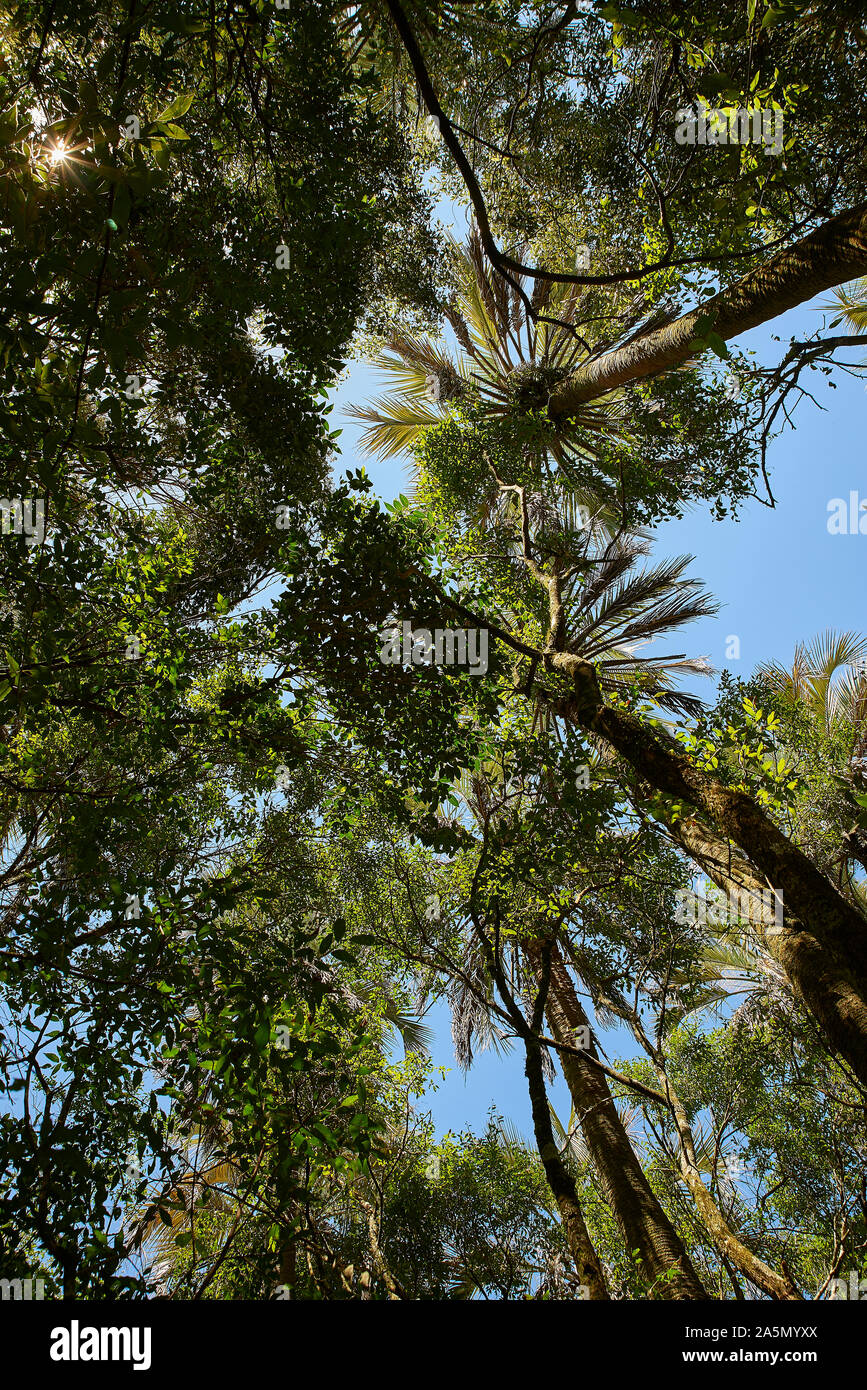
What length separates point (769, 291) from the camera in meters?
5.94

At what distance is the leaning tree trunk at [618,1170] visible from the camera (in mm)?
6250

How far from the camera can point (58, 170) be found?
2.86 m

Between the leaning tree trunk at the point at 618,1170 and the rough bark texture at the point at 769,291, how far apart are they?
6.90 metres

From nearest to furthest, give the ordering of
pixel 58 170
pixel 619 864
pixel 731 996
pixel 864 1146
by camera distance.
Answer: pixel 58 170 → pixel 619 864 → pixel 864 1146 → pixel 731 996

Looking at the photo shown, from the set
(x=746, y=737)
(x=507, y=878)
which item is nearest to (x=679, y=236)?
(x=746, y=737)

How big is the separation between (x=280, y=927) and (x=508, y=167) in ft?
33.8

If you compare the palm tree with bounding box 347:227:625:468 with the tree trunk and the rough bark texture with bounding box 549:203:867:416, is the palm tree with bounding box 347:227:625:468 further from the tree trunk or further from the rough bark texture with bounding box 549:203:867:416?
the tree trunk

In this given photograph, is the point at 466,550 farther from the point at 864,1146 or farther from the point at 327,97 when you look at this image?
the point at 864,1146

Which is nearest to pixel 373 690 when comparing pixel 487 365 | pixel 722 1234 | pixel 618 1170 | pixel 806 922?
pixel 806 922

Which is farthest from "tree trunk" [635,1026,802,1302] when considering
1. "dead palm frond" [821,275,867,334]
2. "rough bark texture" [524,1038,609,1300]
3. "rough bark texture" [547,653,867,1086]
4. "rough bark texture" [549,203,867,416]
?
"dead palm frond" [821,275,867,334]

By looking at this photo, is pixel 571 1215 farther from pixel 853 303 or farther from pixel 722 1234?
pixel 853 303

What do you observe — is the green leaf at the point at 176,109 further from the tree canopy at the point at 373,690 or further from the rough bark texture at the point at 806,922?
the rough bark texture at the point at 806,922

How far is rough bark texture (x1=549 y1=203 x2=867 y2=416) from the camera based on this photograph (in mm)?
5090

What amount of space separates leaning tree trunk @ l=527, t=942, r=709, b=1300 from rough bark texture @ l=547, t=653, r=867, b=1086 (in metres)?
2.53
